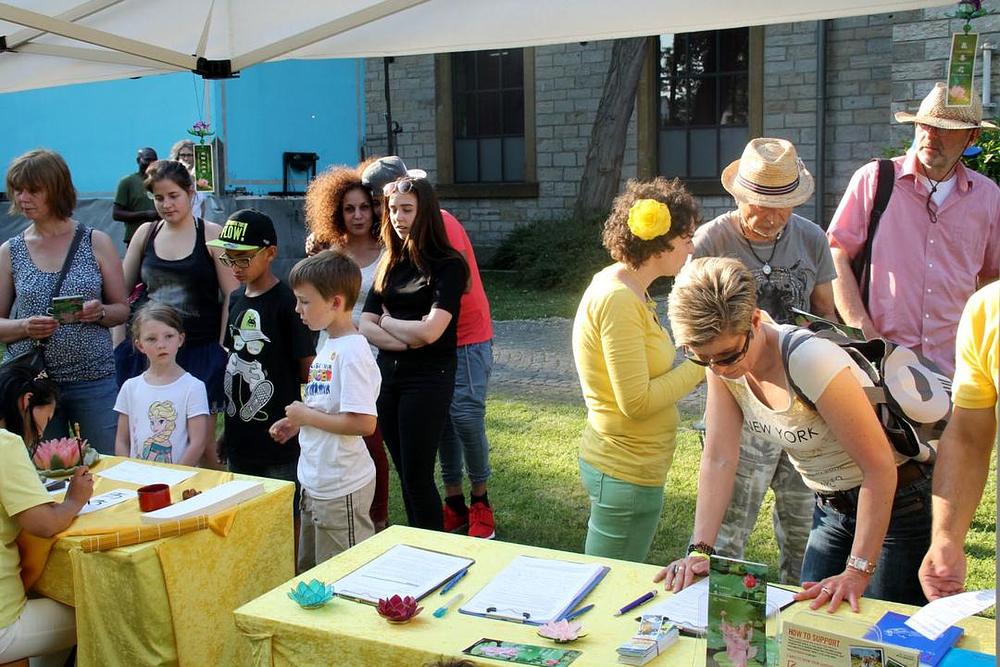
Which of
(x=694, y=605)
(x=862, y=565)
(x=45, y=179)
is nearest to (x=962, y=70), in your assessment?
(x=862, y=565)

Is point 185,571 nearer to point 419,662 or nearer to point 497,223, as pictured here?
point 419,662

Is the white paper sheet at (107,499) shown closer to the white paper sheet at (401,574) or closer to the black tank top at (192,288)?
the white paper sheet at (401,574)

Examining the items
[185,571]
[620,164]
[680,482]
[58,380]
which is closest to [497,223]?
[620,164]

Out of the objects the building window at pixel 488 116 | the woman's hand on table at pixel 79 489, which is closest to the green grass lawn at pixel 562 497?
the woman's hand on table at pixel 79 489

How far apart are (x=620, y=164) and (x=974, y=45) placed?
37.1ft

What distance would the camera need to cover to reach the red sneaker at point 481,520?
4.82 metres

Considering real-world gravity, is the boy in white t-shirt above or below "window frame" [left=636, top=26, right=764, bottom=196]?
below

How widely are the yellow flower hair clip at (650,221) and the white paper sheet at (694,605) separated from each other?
1171mm

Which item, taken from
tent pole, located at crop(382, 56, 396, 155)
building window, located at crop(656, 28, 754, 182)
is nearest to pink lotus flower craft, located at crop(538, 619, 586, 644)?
building window, located at crop(656, 28, 754, 182)

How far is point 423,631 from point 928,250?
8.50 feet

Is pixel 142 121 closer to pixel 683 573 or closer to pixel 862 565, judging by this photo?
pixel 683 573

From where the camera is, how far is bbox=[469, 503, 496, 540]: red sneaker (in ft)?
15.8

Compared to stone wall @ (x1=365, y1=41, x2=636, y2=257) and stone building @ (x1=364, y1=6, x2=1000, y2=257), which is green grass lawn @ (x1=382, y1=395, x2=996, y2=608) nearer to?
stone building @ (x1=364, y1=6, x2=1000, y2=257)

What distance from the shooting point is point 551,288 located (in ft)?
44.7
